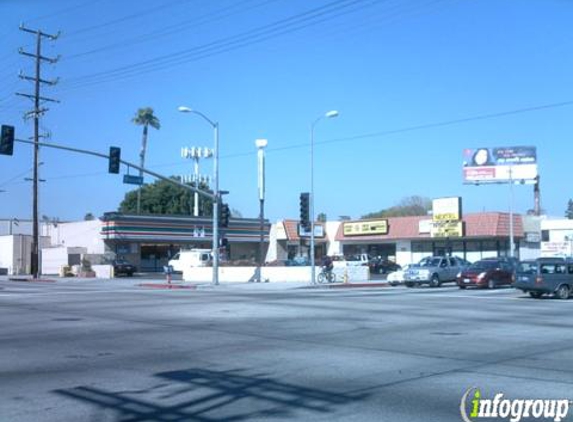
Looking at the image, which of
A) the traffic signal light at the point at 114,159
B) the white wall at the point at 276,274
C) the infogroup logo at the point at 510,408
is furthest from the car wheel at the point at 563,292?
the infogroup logo at the point at 510,408

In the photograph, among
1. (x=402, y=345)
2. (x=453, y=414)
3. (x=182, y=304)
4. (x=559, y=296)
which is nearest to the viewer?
(x=453, y=414)

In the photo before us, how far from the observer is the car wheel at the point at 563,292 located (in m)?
29.1

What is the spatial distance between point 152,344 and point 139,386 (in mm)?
4469

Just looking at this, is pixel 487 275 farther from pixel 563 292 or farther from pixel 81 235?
pixel 81 235

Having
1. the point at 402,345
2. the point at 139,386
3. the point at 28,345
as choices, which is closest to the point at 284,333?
the point at 402,345

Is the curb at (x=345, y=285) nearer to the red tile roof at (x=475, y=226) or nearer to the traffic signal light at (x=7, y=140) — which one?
the traffic signal light at (x=7, y=140)

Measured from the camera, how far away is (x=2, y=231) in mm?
84500

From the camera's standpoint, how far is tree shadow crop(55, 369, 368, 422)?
8.15 m

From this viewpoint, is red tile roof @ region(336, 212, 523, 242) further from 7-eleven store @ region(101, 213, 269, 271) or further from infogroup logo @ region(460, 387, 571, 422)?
infogroup logo @ region(460, 387, 571, 422)

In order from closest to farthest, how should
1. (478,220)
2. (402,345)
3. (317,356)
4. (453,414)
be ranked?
1. (453,414)
2. (317,356)
3. (402,345)
4. (478,220)

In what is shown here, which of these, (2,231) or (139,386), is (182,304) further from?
(2,231)

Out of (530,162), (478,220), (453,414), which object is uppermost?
(530,162)

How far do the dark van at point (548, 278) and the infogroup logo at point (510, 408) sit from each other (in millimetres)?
21421

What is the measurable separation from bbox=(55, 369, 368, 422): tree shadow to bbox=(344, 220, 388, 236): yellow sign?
5580 centimetres
